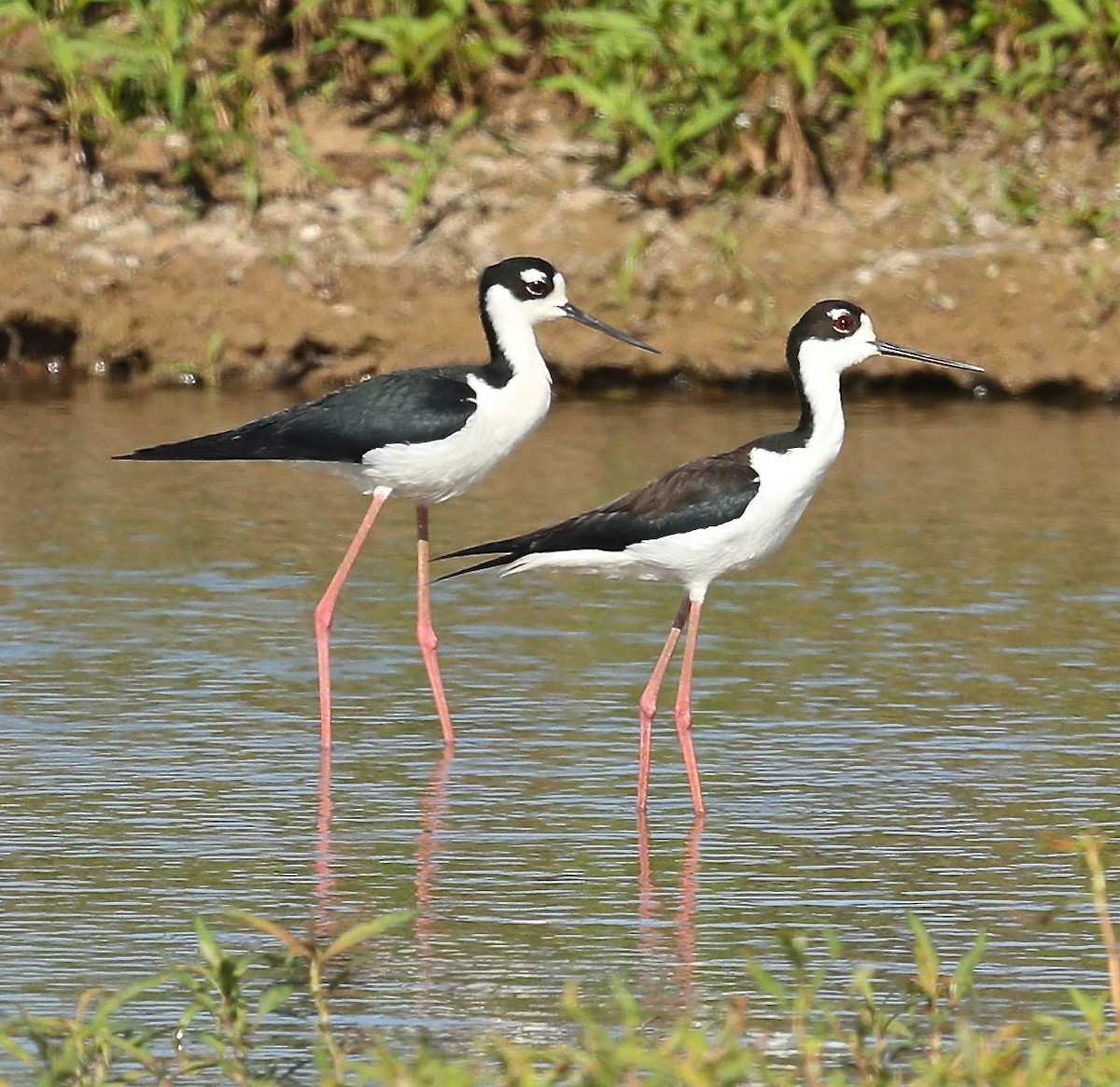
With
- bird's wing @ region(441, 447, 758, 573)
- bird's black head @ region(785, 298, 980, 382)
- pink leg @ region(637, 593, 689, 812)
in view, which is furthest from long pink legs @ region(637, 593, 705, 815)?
bird's black head @ region(785, 298, 980, 382)

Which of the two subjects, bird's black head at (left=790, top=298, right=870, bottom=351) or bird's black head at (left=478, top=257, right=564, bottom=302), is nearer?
bird's black head at (left=790, top=298, right=870, bottom=351)

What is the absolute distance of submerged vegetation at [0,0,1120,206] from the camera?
42.9ft

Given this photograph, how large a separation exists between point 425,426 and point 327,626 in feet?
2.15

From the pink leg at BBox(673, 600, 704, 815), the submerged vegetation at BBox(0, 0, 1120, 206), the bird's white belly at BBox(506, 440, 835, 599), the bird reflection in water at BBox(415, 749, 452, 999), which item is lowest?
the bird reflection in water at BBox(415, 749, 452, 999)

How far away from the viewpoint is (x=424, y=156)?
1323cm

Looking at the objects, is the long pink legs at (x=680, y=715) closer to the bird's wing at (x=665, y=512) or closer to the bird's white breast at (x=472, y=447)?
the bird's wing at (x=665, y=512)

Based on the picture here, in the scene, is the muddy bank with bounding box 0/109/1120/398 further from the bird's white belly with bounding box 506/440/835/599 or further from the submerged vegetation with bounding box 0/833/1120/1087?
the submerged vegetation with bounding box 0/833/1120/1087

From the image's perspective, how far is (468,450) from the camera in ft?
26.2

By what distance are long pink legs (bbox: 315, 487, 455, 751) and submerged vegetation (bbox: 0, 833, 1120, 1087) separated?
6.19 feet

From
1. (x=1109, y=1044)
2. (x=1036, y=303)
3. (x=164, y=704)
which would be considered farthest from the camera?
(x=1036, y=303)

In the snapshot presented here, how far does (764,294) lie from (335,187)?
2.28 m

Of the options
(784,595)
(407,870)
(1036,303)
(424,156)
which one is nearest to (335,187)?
(424,156)

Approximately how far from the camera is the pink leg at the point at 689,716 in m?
6.66

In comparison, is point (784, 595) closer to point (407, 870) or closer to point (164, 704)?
point (164, 704)
